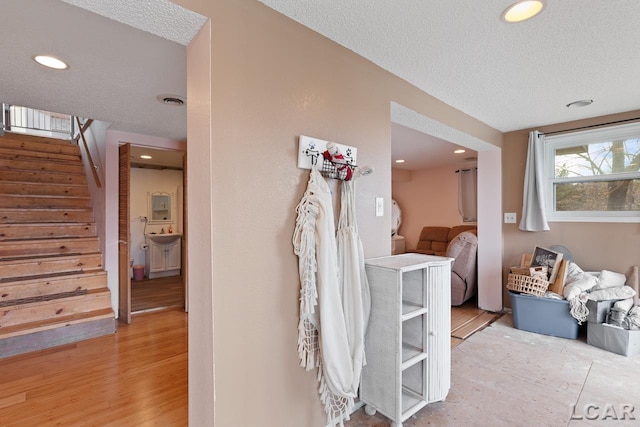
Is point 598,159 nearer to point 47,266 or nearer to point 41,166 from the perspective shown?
point 47,266

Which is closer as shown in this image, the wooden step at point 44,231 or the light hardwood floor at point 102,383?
the light hardwood floor at point 102,383

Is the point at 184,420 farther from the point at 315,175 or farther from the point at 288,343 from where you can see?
the point at 315,175

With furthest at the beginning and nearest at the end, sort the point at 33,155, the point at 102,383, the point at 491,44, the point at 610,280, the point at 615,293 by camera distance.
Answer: the point at 33,155 < the point at 610,280 < the point at 615,293 < the point at 102,383 < the point at 491,44

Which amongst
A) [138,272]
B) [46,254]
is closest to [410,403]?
[46,254]

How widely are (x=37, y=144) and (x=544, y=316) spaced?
6.48 meters

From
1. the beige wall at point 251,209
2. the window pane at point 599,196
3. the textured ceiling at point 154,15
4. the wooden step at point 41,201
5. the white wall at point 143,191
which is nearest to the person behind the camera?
the textured ceiling at point 154,15

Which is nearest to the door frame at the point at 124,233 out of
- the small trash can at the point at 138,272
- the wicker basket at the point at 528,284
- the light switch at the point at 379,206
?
the small trash can at the point at 138,272

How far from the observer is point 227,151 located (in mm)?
1217

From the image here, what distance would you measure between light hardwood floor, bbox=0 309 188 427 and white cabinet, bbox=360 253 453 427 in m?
1.16

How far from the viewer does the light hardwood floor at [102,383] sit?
1774 millimetres

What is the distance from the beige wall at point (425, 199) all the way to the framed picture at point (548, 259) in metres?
2.77

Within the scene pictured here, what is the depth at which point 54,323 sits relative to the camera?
2777mm

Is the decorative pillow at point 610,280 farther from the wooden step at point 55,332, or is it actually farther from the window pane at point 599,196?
the wooden step at point 55,332

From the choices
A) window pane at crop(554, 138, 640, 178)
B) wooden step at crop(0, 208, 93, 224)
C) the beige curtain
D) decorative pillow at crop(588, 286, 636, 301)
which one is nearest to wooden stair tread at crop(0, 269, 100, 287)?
wooden step at crop(0, 208, 93, 224)
